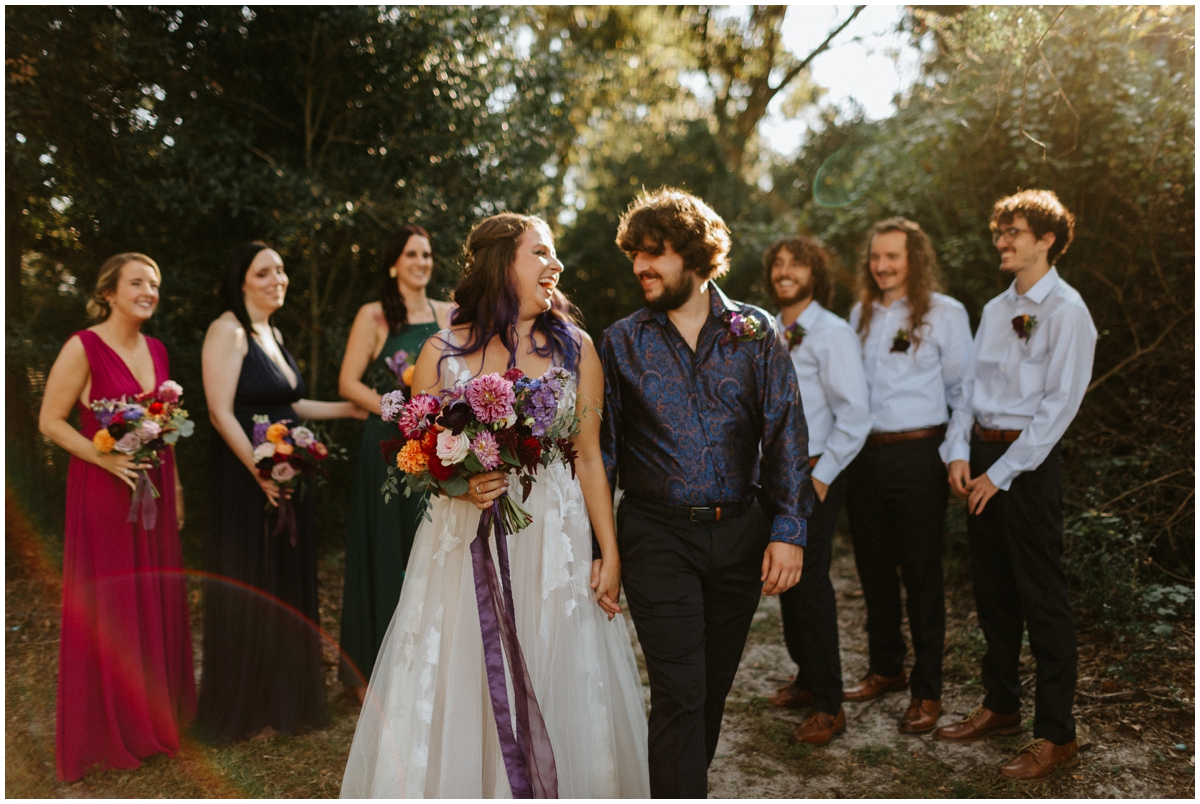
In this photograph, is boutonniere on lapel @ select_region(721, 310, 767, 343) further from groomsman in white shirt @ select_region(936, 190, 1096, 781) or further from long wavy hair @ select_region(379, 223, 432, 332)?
long wavy hair @ select_region(379, 223, 432, 332)

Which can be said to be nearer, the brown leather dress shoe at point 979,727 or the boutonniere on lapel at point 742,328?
the boutonniere on lapel at point 742,328

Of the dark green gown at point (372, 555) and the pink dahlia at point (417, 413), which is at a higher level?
the pink dahlia at point (417, 413)

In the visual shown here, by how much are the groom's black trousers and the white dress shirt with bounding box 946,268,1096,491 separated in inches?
63.5

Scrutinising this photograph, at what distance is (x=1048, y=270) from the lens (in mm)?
3936

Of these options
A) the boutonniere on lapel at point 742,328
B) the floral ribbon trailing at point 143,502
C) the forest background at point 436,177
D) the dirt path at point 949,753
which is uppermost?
the forest background at point 436,177

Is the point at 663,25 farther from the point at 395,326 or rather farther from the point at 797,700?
the point at 797,700

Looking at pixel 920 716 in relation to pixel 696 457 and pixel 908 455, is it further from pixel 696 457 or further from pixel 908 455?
pixel 696 457

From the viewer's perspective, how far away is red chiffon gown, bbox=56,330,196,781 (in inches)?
153

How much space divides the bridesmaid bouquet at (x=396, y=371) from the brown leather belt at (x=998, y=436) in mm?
3253

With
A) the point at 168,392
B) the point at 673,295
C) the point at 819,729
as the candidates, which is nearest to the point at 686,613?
the point at 673,295

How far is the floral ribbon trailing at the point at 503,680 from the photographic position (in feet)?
9.12

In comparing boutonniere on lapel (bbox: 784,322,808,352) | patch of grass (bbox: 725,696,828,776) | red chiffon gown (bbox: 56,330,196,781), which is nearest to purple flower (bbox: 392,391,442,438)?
red chiffon gown (bbox: 56,330,196,781)

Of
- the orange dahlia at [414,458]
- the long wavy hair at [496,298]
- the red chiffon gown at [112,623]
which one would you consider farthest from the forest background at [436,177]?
the orange dahlia at [414,458]

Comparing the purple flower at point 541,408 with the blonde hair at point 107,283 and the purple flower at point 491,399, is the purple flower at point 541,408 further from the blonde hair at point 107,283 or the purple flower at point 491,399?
the blonde hair at point 107,283
